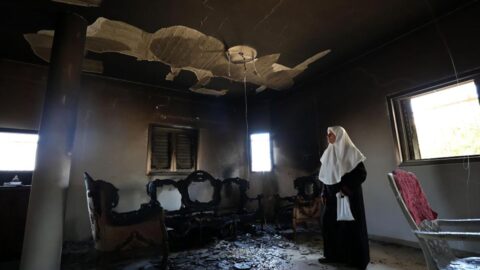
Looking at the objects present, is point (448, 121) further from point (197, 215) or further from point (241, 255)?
point (197, 215)

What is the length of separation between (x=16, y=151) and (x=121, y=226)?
2.49 m

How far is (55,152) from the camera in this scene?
249cm

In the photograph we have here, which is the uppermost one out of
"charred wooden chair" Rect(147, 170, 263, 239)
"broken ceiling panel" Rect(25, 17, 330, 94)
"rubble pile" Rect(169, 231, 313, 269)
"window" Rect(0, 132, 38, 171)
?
"broken ceiling panel" Rect(25, 17, 330, 94)

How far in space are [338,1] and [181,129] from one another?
145 inches

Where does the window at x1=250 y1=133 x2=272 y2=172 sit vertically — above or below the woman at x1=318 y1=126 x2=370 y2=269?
above

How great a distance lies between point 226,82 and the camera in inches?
188

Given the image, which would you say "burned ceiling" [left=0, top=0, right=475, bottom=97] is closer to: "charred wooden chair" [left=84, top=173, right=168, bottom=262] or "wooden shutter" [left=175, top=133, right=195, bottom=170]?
"wooden shutter" [left=175, top=133, right=195, bottom=170]

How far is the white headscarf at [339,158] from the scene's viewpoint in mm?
2588

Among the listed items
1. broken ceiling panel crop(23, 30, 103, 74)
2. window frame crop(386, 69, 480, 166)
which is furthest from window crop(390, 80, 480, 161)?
broken ceiling panel crop(23, 30, 103, 74)

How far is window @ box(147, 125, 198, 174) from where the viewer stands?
Answer: 15.7 feet

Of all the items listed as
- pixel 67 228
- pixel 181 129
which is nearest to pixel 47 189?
pixel 67 228

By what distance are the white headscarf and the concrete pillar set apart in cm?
284

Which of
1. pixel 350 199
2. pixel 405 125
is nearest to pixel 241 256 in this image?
pixel 350 199

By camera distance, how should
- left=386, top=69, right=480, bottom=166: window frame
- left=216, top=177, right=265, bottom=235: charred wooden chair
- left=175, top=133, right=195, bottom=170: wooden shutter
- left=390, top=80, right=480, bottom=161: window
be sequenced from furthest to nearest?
left=175, top=133, right=195, bottom=170: wooden shutter → left=216, top=177, right=265, bottom=235: charred wooden chair → left=386, top=69, right=480, bottom=166: window frame → left=390, top=80, right=480, bottom=161: window
